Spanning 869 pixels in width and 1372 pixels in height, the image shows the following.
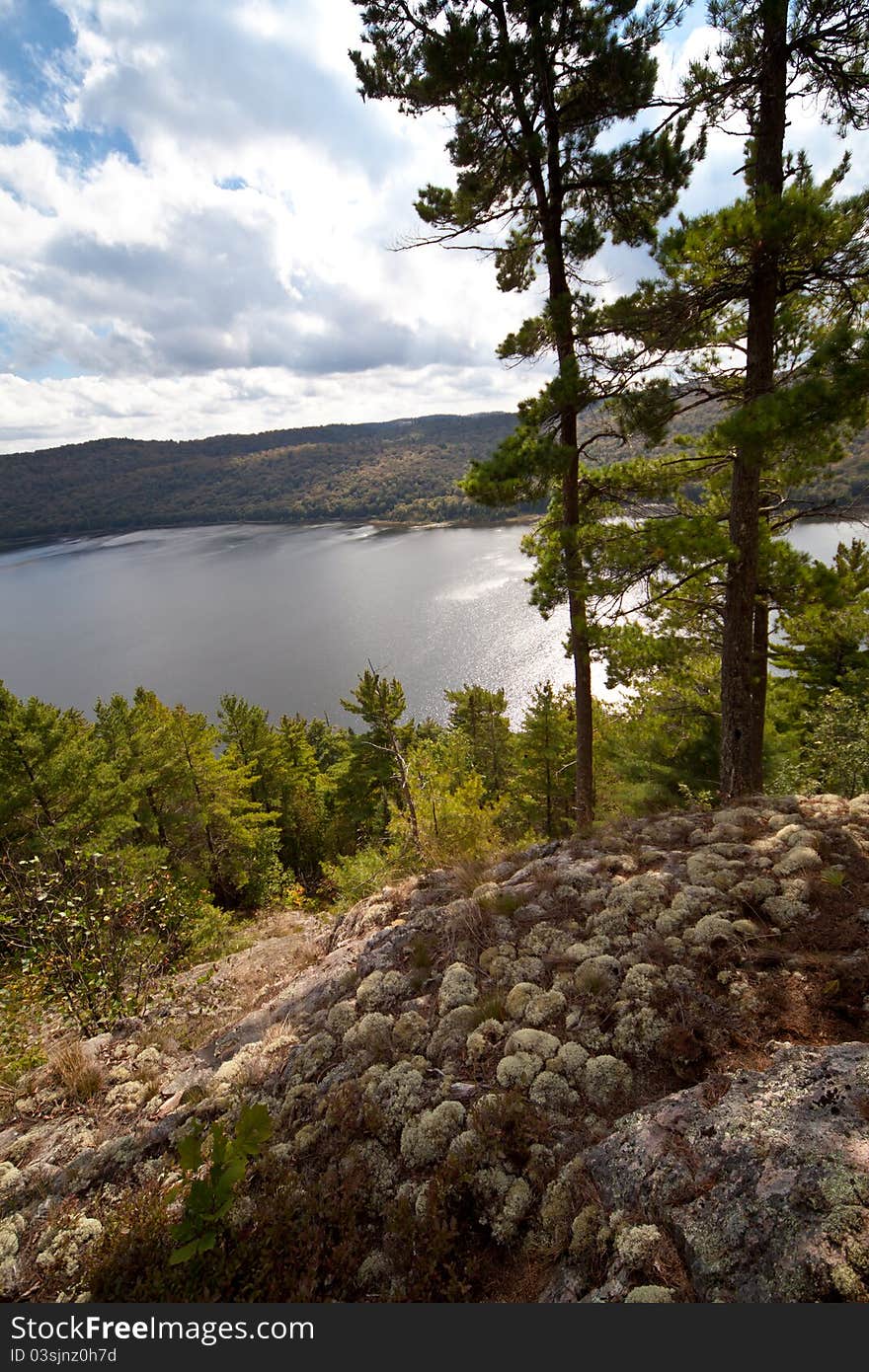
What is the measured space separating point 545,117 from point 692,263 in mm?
3125

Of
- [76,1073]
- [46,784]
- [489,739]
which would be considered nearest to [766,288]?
[76,1073]

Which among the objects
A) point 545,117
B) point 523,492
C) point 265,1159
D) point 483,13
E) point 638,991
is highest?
point 483,13

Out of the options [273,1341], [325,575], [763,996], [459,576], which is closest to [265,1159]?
[273,1341]

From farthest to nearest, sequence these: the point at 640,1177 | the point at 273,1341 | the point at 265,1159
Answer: the point at 265,1159 < the point at 640,1177 < the point at 273,1341

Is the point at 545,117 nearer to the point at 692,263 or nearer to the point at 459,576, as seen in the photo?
the point at 692,263

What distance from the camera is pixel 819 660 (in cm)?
1902

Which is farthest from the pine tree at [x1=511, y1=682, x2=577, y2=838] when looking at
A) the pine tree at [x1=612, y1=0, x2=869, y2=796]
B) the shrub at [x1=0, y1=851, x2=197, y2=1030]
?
the shrub at [x1=0, y1=851, x2=197, y2=1030]

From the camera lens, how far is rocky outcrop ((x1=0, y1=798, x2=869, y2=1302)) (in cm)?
237

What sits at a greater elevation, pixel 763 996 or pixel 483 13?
pixel 483 13

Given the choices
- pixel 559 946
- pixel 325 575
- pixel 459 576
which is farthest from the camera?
pixel 325 575

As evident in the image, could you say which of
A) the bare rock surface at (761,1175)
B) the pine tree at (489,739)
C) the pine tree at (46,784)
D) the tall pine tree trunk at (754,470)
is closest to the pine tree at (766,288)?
the tall pine tree trunk at (754,470)

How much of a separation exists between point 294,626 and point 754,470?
254 feet

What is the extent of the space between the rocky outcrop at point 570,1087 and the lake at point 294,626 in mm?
26535

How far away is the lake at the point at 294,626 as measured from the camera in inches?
2312
